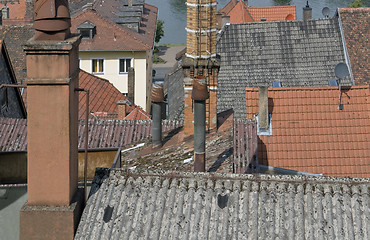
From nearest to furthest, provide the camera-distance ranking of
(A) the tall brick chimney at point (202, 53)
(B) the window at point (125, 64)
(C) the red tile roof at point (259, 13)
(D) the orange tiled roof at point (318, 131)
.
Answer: (D) the orange tiled roof at point (318, 131) → (A) the tall brick chimney at point (202, 53) → (B) the window at point (125, 64) → (C) the red tile roof at point (259, 13)

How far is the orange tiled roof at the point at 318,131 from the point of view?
15867 mm

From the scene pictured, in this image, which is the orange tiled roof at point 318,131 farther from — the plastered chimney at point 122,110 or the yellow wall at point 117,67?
the yellow wall at point 117,67

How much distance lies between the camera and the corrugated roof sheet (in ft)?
59.3

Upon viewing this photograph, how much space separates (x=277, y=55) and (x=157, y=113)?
14.9 m

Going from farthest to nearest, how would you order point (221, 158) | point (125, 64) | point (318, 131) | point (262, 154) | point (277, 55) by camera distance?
point (125, 64)
point (277, 55)
point (318, 131)
point (262, 154)
point (221, 158)

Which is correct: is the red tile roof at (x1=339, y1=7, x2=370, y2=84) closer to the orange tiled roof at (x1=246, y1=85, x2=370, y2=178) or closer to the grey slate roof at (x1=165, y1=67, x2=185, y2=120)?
the grey slate roof at (x1=165, y1=67, x2=185, y2=120)

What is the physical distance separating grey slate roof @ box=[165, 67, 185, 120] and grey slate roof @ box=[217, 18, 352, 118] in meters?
1.73

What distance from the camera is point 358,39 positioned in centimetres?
2969

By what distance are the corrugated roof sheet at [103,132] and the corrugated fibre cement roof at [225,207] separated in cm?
939

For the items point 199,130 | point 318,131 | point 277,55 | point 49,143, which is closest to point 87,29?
point 277,55

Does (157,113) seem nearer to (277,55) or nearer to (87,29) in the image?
(277,55)

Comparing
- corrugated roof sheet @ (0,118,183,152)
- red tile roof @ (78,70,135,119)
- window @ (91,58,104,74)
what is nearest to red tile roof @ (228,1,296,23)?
window @ (91,58,104,74)

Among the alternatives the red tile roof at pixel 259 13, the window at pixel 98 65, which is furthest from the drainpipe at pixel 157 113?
the red tile roof at pixel 259 13

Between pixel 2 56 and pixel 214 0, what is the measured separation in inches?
273
